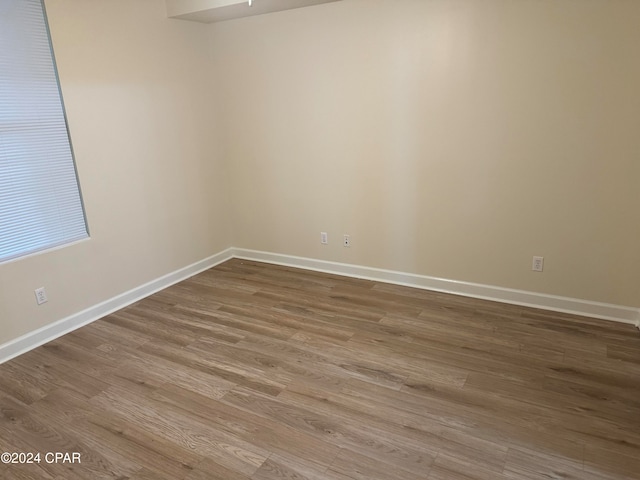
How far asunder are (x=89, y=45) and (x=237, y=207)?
1979mm

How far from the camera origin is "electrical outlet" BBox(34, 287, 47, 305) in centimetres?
305

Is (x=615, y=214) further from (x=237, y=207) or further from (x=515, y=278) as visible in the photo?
(x=237, y=207)

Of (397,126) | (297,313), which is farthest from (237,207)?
(397,126)

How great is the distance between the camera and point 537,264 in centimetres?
326

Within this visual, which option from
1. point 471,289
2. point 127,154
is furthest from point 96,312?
point 471,289

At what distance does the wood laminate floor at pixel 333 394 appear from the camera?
194 cm

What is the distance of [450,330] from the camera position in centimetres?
304

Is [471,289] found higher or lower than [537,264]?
lower

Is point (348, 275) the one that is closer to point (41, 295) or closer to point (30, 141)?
point (41, 295)

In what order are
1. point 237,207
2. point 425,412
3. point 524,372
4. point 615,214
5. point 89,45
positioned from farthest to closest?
point 237,207, point 89,45, point 615,214, point 524,372, point 425,412

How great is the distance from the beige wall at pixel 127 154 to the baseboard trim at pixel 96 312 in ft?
0.17

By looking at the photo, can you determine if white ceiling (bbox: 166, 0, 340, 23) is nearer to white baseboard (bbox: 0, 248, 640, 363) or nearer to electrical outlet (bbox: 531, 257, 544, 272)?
white baseboard (bbox: 0, 248, 640, 363)

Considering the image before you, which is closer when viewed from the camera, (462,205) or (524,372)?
(524,372)

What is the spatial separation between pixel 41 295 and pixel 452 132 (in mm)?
3262
